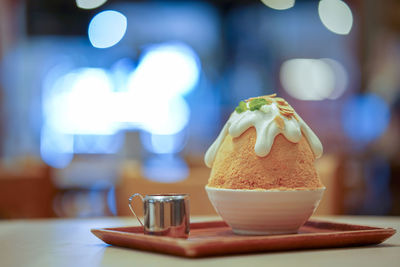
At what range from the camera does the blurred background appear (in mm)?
5324

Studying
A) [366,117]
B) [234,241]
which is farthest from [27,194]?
[366,117]

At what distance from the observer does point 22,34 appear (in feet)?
19.8

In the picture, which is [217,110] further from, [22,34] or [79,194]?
[22,34]

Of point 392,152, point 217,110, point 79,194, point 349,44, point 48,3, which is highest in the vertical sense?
point 48,3

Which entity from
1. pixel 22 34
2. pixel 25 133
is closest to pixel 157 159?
pixel 25 133

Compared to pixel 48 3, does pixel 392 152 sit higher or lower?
lower

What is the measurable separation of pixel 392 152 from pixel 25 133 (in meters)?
3.60

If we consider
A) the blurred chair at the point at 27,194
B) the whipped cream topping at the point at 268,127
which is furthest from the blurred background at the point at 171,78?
the whipped cream topping at the point at 268,127

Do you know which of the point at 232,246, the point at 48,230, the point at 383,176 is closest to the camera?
the point at 232,246

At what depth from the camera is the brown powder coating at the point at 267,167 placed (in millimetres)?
994

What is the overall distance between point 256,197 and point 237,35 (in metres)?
5.42

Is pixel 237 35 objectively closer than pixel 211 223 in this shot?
No

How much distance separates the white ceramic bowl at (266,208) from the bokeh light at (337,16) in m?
4.75

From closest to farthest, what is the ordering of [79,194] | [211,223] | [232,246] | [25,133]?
[232,246], [211,223], [79,194], [25,133]
